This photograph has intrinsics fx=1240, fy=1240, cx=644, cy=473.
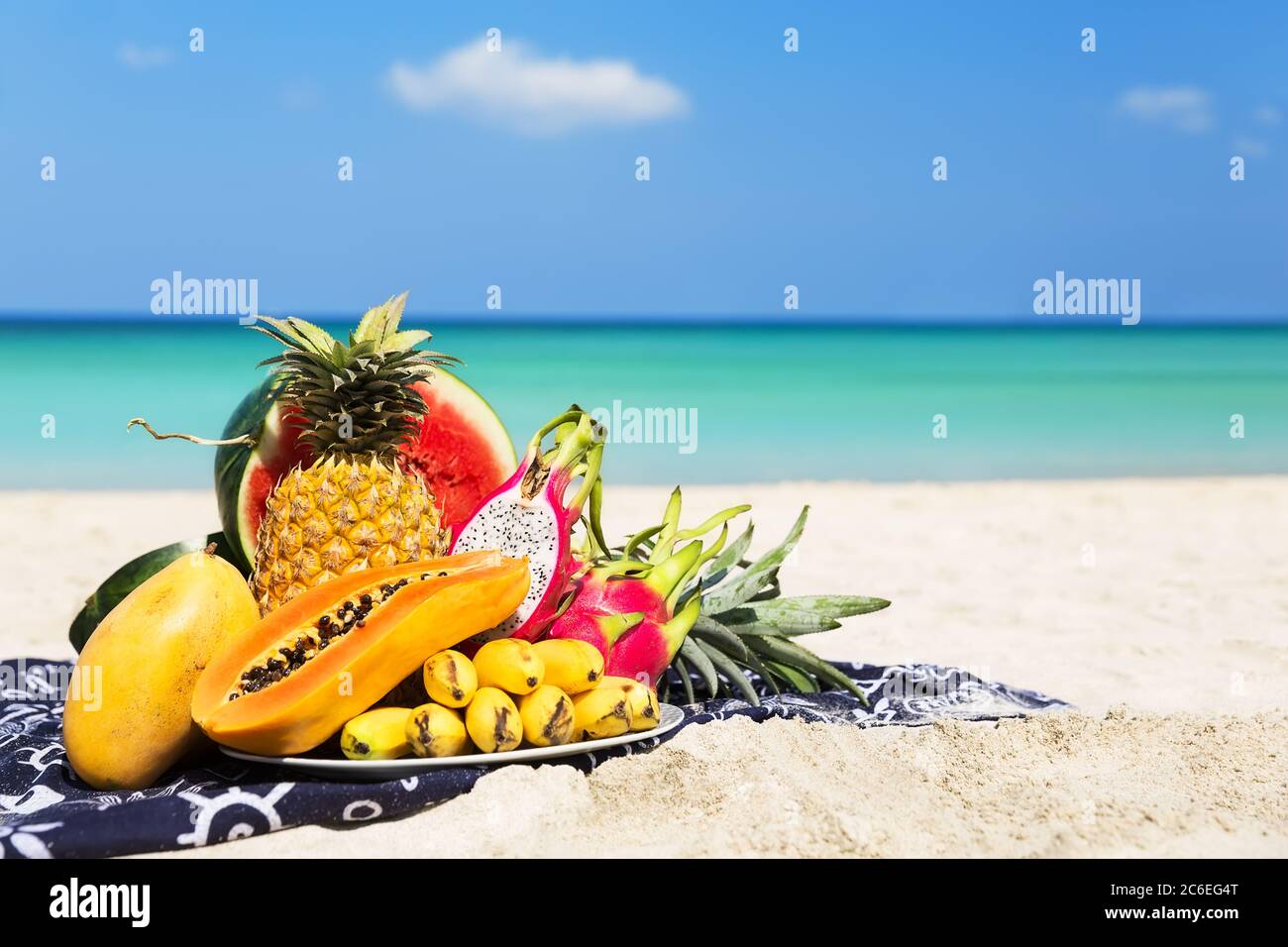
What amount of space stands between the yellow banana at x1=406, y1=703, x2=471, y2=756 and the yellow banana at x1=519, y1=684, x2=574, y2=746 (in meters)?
0.15

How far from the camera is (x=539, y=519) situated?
126 inches

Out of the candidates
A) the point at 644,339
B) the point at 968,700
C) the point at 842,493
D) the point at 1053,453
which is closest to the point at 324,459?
the point at 968,700

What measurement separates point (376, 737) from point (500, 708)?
0.93ft

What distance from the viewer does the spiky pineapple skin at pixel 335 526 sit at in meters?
3.20

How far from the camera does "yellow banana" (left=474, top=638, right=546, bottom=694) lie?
284 centimetres

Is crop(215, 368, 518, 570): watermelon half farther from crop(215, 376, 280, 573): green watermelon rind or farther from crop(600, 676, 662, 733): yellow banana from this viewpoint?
crop(600, 676, 662, 733): yellow banana

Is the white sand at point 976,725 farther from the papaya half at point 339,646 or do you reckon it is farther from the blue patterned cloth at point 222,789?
the papaya half at point 339,646

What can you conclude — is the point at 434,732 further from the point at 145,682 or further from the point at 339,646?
Result: the point at 145,682

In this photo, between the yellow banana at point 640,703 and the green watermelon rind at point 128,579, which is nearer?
the yellow banana at point 640,703

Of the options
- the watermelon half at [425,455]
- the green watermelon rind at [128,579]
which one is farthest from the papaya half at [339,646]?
the green watermelon rind at [128,579]

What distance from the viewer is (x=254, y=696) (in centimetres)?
277

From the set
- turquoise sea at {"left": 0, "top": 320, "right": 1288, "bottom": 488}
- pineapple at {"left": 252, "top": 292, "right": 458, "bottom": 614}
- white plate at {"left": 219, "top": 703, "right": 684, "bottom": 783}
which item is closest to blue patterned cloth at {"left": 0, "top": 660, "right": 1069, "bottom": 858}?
white plate at {"left": 219, "top": 703, "right": 684, "bottom": 783}

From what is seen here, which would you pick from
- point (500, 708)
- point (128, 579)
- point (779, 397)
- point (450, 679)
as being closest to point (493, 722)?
point (500, 708)
